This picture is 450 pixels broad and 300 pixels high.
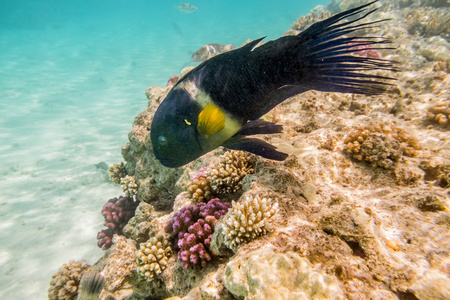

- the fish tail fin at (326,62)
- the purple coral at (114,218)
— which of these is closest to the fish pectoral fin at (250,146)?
the fish tail fin at (326,62)

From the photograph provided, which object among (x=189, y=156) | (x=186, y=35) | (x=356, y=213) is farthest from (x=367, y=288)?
(x=186, y=35)

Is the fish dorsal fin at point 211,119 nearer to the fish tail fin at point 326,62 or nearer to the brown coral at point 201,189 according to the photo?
the fish tail fin at point 326,62

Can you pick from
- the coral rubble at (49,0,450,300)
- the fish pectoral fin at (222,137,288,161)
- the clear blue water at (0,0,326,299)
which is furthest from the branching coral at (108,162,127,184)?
the fish pectoral fin at (222,137,288,161)

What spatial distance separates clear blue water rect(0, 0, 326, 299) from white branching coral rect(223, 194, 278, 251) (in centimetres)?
784

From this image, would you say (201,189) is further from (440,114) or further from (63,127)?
(63,127)

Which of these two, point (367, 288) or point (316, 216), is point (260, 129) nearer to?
point (316, 216)

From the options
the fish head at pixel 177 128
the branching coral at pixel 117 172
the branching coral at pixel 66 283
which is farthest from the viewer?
the branching coral at pixel 117 172

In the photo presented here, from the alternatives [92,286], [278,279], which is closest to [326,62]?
[278,279]

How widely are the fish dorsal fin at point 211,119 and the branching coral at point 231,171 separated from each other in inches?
66.6

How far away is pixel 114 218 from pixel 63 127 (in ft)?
49.6

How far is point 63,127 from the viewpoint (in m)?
17.4

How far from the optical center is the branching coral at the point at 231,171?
350 centimetres

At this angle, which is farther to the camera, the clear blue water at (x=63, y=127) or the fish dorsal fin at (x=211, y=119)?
the clear blue water at (x=63, y=127)

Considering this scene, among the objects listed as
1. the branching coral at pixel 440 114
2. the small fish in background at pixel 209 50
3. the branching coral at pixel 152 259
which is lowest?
the branching coral at pixel 440 114
